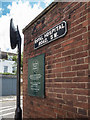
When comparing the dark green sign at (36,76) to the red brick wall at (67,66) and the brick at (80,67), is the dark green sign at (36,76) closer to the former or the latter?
the red brick wall at (67,66)

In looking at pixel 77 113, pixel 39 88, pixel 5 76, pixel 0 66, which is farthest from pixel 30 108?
pixel 0 66

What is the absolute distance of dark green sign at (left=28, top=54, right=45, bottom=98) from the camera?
345 centimetres

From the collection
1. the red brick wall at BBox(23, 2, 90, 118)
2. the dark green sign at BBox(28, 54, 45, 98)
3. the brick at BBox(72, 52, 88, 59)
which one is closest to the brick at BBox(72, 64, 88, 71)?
the red brick wall at BBox(23, 2, 90, 118)

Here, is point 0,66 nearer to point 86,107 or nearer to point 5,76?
point 5,76

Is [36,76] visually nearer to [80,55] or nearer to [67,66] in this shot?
[67,66]

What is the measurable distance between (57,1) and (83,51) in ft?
4.57

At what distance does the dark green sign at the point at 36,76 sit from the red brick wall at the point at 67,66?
0.47 feet

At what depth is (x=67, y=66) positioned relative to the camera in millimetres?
2676

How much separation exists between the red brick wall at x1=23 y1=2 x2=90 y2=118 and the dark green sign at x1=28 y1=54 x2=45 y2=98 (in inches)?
5.6

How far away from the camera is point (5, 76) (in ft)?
72.3

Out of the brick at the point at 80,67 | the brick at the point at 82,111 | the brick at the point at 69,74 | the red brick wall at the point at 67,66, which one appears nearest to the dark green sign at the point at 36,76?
the red brick wall at the point at 67,66

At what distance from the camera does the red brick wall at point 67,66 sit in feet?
7.60

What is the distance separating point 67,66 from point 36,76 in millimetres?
1201

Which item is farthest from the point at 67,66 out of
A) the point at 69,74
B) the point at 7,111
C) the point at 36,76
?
the point at 7,111
